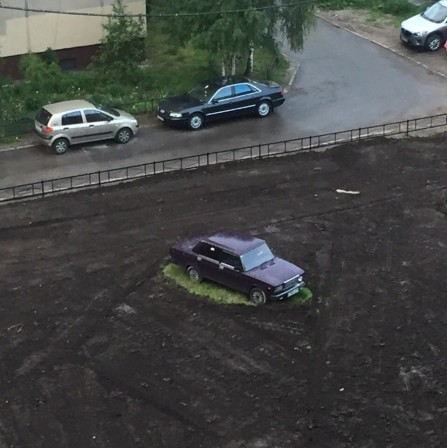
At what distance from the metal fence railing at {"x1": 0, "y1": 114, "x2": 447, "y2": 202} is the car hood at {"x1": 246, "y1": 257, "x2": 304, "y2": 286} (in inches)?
296

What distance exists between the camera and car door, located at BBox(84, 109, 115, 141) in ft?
98.8

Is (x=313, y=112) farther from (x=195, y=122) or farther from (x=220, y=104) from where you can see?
(x=195, y=122)

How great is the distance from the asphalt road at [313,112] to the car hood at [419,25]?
138cm

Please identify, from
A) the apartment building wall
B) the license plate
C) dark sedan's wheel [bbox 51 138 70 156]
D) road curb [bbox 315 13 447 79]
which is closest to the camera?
the license plate

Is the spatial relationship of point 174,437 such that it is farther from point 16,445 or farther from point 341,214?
point 341,214

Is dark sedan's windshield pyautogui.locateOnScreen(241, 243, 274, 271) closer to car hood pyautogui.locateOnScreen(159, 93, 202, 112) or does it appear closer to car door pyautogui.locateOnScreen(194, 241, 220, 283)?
car door pyautogui.locateOnScreen(194, 241, 220, 283)

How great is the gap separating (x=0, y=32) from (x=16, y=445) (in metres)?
20.8

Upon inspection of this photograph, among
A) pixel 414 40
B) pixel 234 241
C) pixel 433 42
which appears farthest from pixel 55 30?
pixel 234 241

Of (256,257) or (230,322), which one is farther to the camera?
(256,257)

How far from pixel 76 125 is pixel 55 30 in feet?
22.7

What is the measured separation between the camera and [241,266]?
70.7 ft

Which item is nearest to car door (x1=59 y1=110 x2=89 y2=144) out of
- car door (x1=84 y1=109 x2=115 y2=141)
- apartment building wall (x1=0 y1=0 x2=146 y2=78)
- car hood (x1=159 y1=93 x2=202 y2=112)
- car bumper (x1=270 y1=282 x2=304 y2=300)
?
car door (x1=84 y1=109 x2=115 y2=141)

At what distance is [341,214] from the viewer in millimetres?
26000

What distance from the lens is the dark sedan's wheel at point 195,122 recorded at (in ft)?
104
